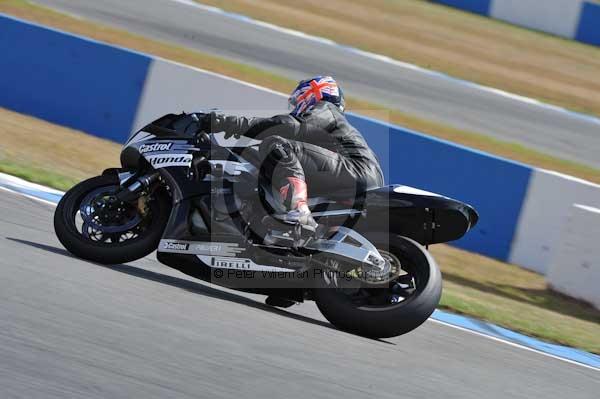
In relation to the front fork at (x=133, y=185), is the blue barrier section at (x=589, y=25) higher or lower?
higher

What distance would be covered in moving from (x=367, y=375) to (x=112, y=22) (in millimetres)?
13637

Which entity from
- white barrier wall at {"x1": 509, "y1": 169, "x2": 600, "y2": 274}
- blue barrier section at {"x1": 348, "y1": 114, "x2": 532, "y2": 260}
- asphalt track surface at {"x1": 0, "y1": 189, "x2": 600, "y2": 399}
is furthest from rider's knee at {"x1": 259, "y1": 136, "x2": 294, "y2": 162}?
white barrier wall at {"x1": 509, "y1": 169, "x2": 600, "y2": 274}

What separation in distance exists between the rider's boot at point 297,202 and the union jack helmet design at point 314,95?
562 millimetres

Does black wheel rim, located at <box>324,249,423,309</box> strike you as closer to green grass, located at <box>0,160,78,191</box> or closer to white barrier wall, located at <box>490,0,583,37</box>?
green grass, located at <box>0,160,78,191</box>

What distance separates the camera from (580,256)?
8.85 m

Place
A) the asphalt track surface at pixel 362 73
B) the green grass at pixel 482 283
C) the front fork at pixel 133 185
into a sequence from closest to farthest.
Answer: the front fork at pixel 133 185, the green grass at pixel 482 283, the asphalt track surface at pixel 362 73

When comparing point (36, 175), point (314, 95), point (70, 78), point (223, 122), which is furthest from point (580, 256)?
point (70, 78)

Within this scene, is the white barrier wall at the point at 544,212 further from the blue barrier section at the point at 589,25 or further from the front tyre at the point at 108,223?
the blue barrier section at the point at 589,25

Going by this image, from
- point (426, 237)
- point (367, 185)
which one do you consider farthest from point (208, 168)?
point (426, 237)

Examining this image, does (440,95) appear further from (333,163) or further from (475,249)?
(333,163)

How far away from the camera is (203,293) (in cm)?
612

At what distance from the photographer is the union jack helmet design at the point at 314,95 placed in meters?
6.09

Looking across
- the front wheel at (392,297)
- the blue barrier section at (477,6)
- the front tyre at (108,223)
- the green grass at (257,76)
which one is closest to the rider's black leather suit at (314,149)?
the front wheel at (392,297)

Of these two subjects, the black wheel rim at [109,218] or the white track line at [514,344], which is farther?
the white track line at [514,344]
